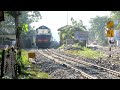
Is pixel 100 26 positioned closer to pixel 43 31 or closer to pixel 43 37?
pixel 43 31

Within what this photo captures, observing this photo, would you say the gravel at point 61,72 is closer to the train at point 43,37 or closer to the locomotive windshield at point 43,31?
the train at point 43,37

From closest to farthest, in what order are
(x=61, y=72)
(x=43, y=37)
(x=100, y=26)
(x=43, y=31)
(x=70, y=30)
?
(x=61, y=72)
(x=43, y=37)
(x=43, y=31)
(x=70, y=30)
(x=100, y=26)

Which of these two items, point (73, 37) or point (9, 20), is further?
point (9, 20)

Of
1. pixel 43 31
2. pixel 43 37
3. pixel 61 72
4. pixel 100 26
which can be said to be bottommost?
pixel 61 72

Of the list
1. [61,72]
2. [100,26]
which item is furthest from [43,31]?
[100,26]

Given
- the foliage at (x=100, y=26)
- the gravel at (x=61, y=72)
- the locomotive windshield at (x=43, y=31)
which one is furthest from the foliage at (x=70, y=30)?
the gravel at (x=61, y=72)

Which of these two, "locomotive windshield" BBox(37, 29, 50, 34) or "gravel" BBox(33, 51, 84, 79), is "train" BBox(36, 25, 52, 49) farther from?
"gravel" BBox(33, 51, 84, 79)
